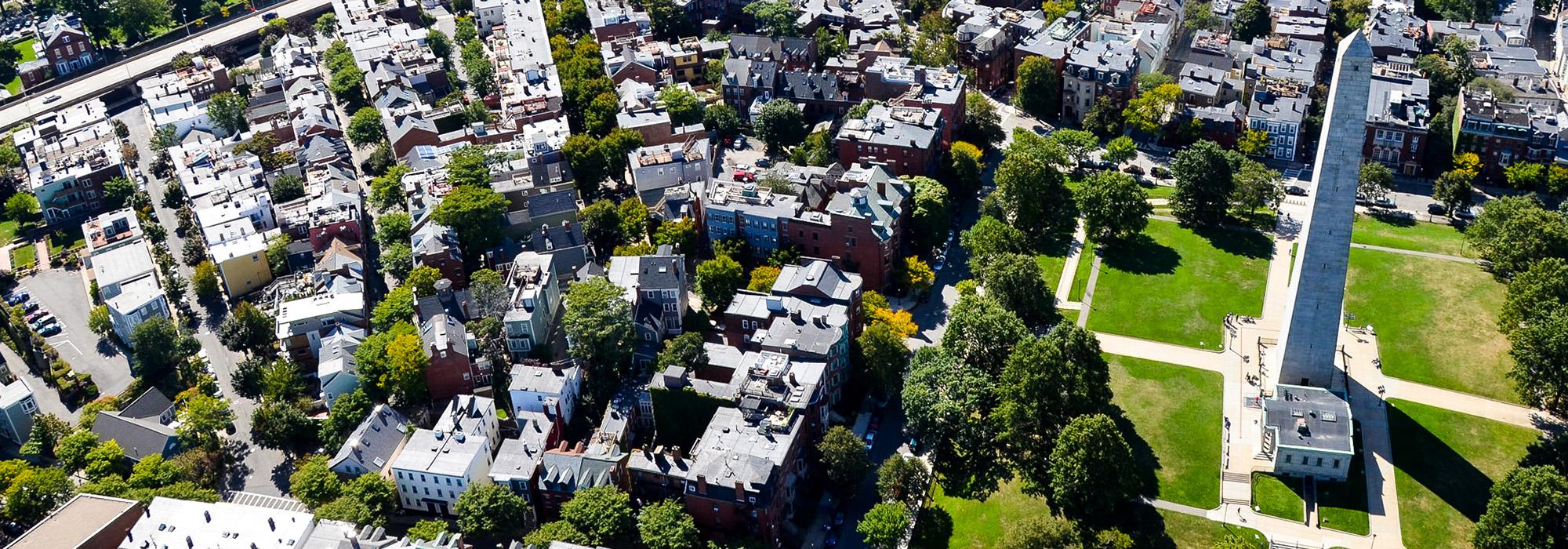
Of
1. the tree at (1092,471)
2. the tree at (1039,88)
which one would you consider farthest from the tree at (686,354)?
the tree at (1039,88)

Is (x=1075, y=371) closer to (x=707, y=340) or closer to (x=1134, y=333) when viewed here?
(x=1134, y=333)

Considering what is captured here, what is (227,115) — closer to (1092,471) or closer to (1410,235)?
(1092,471)

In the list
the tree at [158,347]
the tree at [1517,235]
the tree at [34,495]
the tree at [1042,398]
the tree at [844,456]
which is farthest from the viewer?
the tree at [1517,235]

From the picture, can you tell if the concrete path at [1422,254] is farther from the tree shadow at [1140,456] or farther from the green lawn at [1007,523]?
the green lawn at [1007,523]

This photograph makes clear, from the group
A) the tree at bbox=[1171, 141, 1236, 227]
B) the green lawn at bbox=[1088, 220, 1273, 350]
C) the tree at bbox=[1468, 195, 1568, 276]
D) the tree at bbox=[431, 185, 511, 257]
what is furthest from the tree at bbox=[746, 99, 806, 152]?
the tree at bbox=[1468, 195, 1568, 276]

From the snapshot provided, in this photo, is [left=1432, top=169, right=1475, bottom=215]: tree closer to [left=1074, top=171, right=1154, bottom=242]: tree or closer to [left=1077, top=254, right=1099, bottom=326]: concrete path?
[left=1074, top=171, right=1154, bottom=242]: tree

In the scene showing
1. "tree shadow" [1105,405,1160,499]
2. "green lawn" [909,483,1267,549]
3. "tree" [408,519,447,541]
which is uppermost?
"tree" [408,519,447,541]

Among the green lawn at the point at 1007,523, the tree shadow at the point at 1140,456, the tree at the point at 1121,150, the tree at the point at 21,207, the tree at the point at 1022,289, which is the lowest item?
the green lawn at the point at 1007,523
